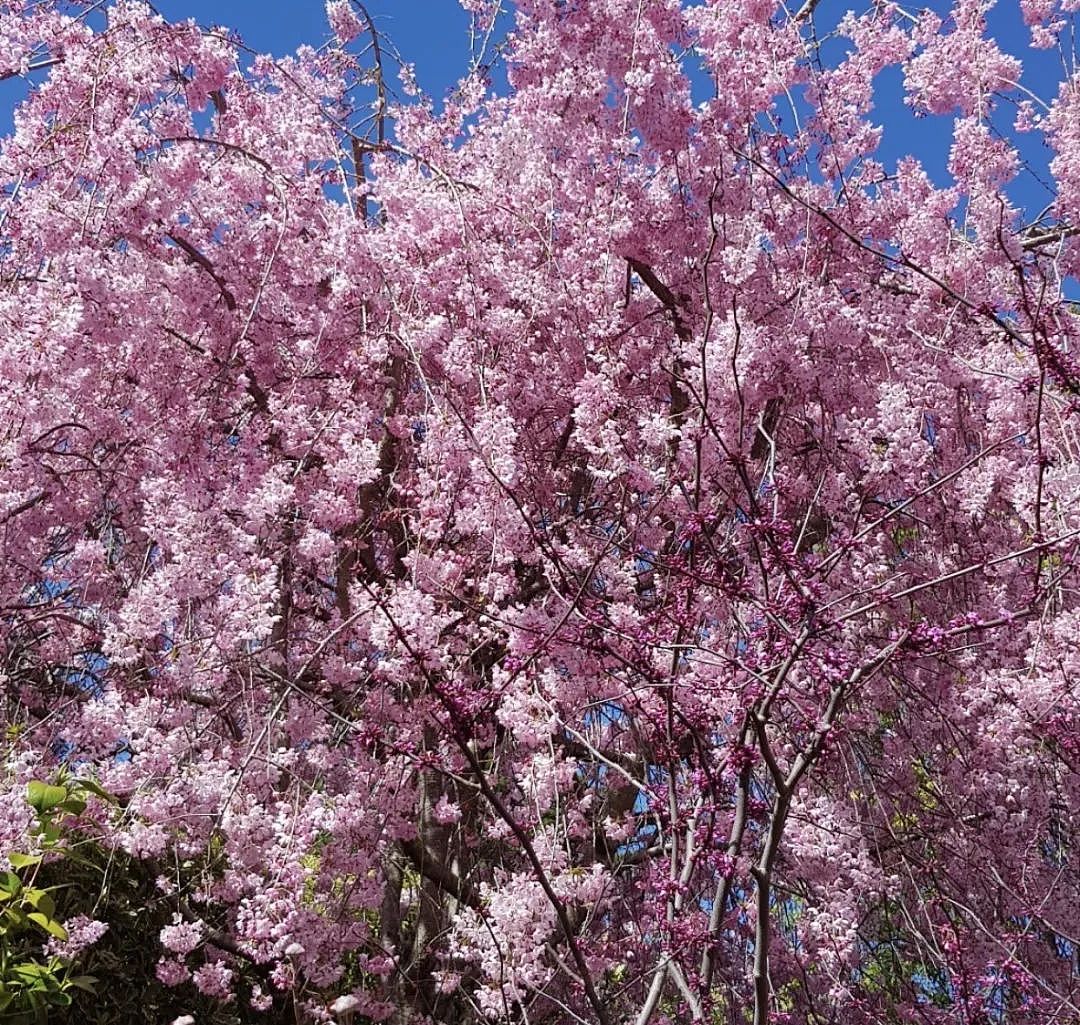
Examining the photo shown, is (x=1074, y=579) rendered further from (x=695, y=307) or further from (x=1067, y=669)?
(x=695, y=307)

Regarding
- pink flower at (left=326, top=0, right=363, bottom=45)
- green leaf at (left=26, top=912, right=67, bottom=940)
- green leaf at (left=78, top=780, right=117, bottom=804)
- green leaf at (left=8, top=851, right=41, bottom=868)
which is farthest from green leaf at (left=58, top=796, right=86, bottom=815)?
pink flower at (left=326, top=0, right=363, bottom=45)

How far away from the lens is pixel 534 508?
199 inches

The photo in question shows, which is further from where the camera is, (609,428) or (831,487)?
(831,487)

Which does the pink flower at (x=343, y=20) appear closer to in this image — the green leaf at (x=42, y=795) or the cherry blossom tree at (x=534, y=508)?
the cherry blossom tree at (x=534, y=508)

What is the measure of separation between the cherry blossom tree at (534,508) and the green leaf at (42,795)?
0.05m

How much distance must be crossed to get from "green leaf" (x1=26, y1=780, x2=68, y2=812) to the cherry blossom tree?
46 millimetres

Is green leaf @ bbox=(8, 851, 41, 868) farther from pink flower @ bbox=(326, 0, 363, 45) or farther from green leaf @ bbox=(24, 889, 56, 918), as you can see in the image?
pink flower @ bbox=(326, 0, 363, 45)

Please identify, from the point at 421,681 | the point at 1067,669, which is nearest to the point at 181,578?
the point at 421,681

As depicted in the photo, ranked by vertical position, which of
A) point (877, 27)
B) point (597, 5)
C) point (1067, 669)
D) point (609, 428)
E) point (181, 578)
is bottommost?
point (181, 578)

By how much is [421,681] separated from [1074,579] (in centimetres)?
260

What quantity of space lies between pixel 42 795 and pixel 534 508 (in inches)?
90.3

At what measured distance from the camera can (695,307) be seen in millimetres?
5402

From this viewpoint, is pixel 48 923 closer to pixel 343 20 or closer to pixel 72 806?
pixel 72 806

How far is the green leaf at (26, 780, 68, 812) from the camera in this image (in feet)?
11.8
